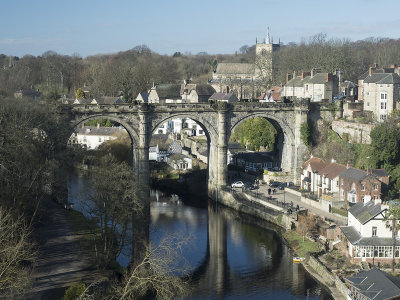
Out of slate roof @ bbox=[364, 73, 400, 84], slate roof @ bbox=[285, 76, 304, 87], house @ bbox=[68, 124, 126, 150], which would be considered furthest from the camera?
house @ bbox=[68, 124, 126, 150]

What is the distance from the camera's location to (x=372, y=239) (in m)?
35.2

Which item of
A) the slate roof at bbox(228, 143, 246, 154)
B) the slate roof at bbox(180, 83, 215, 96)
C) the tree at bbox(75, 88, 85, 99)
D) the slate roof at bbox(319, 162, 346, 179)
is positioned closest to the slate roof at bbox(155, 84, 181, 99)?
the slate roof at bbox(180, 83, 215, 96)

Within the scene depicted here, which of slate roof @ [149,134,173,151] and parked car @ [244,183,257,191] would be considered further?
slate roof @ [149,134,173,151]

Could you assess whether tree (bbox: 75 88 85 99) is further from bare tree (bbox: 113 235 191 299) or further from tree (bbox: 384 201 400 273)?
tree (bbox: 384 201 400 273)

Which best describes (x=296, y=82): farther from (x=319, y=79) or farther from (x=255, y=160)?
(x=255, y=160)

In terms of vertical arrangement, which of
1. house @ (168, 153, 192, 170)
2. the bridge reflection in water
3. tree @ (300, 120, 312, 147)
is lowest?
the bridge reflection in water

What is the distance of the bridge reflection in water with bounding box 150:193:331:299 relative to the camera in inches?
1310

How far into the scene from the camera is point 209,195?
188 feet

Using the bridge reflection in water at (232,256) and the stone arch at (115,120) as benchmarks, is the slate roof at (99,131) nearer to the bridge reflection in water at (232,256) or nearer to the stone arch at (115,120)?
the stone arch at (115,120)

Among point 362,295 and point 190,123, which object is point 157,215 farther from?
point 190,123

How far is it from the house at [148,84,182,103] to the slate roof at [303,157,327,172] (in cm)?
3643

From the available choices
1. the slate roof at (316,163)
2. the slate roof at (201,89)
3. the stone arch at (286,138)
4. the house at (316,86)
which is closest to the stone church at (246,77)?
the slate roof at (201,89)

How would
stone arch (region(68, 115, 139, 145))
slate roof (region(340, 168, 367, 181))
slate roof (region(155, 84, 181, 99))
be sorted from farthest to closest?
1. slate roof (region(155, 84, 181, 99))
2. stone arch (region(68, 115, 139, 145))
3. slate roof (region(340, 168, 367, 181))

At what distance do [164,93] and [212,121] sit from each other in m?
35.2
